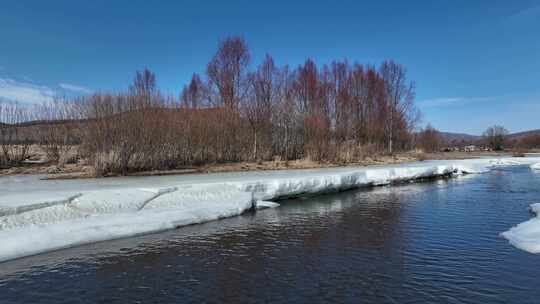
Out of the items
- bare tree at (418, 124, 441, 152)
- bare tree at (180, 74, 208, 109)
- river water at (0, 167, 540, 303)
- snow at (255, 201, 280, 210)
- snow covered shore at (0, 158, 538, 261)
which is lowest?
river water at (0, 167, 540, 303)

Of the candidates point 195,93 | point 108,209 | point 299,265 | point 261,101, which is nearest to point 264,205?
→ point 108,209

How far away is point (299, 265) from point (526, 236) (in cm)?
558

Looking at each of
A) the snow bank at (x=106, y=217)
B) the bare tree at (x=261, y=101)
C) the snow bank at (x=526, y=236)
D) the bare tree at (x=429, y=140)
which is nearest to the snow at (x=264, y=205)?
the snow bank at (x=106, y=217)

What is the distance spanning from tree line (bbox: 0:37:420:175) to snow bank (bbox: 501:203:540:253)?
622 inches

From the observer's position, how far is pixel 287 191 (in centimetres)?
1509

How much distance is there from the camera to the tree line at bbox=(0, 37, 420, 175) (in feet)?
62.0

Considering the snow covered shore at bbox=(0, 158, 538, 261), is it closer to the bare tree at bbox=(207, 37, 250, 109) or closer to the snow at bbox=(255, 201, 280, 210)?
the snow at bbox=(255, 201, 280, 210)

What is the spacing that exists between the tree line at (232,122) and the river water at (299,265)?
34.0 feet

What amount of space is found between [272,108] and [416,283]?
78.9 feet

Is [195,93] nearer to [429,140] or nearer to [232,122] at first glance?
[232,122]

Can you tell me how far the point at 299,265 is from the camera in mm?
6934

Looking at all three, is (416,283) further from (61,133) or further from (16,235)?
(61,133)

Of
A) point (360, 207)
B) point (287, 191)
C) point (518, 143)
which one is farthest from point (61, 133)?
point (518, 143)

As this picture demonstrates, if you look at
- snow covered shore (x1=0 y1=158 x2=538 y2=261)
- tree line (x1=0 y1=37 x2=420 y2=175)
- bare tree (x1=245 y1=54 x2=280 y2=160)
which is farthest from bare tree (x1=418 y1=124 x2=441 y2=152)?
snow covered shore (x1=0 y1=158 x2=538 y2=261)
